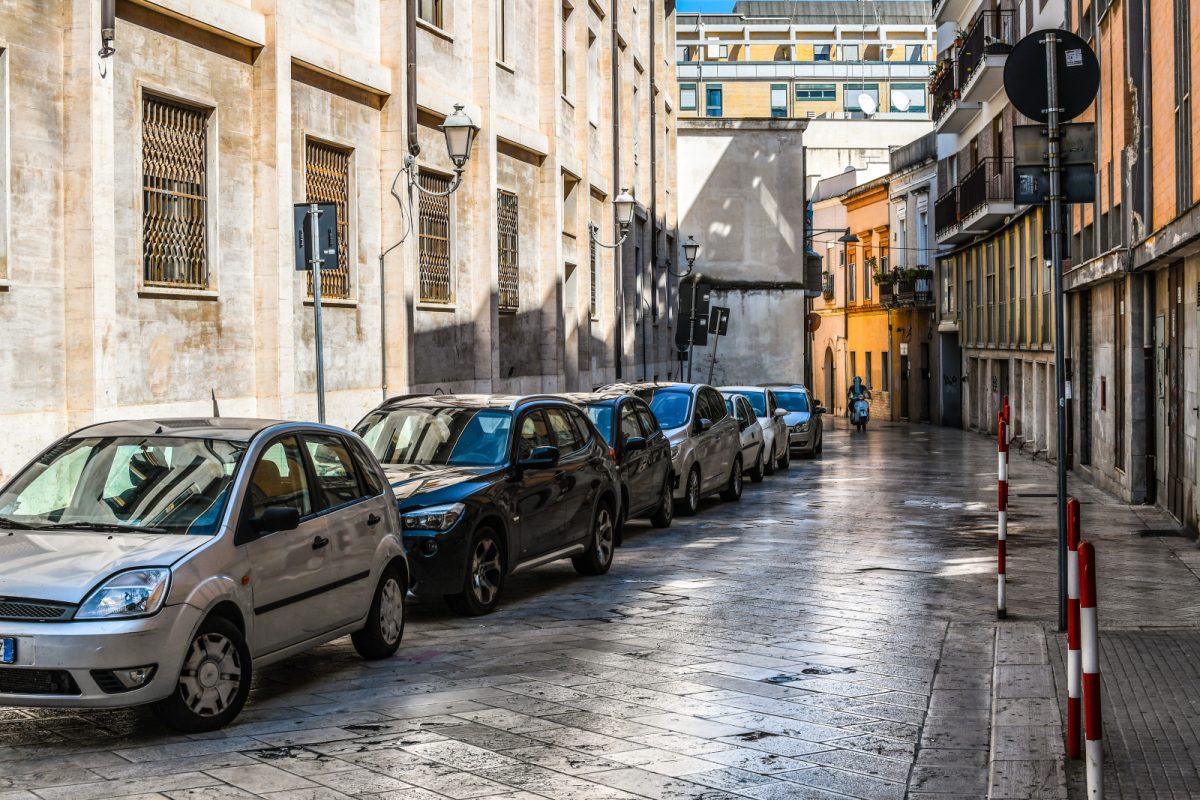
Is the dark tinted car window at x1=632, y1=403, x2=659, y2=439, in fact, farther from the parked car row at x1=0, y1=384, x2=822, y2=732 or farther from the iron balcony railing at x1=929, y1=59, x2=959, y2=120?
the iron balcony railing at x1=929, y1=59, x2=959, y2=120

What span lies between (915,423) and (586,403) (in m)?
37.4

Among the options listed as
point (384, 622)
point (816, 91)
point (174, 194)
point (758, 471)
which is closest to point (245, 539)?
point (384, 622)

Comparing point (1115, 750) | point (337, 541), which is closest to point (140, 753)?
point (337, 541)

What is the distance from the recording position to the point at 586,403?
1747 cm

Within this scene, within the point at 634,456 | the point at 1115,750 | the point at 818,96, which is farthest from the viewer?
the point at 818,96

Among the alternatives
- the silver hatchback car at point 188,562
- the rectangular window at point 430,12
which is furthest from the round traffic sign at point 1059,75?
the rectangular window at point 430,12

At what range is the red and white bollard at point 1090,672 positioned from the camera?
5.51 meters

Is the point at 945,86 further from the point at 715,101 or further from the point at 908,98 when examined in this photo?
the point at 908,98

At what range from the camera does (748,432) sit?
2505 cm

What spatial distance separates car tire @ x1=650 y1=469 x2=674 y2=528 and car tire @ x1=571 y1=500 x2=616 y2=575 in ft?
13.1

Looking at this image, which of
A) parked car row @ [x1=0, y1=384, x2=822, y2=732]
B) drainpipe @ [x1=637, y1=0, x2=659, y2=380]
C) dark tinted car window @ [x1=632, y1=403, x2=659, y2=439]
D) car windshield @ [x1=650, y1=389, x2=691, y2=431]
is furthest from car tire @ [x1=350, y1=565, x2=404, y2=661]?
drainpipe @ [x1=637, y1=0, x2=659, y2=380]

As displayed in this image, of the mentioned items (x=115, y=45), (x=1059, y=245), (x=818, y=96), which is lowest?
(x=1059, y=245)

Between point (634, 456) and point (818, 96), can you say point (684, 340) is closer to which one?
point (634, 456)

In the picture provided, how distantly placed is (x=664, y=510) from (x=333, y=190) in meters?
5.60
